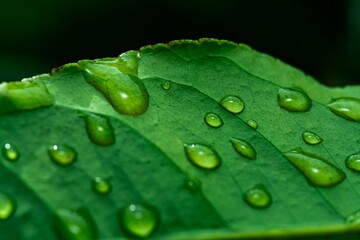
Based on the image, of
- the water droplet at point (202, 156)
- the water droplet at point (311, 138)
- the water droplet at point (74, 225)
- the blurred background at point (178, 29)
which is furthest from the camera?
the blurred background at point (178, 29)

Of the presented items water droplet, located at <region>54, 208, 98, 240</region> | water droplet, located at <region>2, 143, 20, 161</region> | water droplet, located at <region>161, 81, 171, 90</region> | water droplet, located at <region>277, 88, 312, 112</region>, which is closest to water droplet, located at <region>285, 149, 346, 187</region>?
water droplet, located at <region>277, 88, 312, 112</region>

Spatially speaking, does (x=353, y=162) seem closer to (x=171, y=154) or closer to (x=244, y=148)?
(x=244, y=148)

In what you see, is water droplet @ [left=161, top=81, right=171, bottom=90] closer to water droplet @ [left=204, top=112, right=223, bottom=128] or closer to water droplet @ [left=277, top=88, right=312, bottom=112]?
water droplet @ [left=204, top=112, right=223, bottom=128]

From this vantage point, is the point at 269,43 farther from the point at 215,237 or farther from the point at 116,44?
the point at 215,237

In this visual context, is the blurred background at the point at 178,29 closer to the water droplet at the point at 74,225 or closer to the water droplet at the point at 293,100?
the water droplet at the point at 293,100

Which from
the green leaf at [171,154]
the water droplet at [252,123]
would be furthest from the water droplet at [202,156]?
the water droplet at [252,123]

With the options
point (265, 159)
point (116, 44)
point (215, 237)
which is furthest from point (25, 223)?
point (116, 44)
